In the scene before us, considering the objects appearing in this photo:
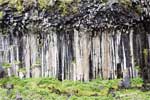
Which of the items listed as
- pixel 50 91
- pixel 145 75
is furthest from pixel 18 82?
pixel 145 75

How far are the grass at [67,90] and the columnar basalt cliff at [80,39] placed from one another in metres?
0.46

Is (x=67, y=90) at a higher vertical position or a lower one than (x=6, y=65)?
lower

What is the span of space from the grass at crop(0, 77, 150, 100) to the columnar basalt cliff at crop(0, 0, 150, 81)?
46 centimetres

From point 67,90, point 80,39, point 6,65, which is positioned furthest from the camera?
point 6,65

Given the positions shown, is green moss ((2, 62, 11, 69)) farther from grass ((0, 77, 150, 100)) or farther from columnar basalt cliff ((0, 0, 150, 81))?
grass ((0, 77, 150, 100))

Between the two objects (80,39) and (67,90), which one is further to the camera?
(80,39)

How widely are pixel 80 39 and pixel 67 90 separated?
2199 millimetres

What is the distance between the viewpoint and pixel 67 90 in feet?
57.6

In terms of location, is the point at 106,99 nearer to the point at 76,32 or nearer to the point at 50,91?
the point at 50,91

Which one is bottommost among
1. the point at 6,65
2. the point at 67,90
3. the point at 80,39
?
the point at 67,90

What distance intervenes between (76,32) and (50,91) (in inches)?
104

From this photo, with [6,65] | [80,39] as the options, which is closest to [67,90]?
[80,39]

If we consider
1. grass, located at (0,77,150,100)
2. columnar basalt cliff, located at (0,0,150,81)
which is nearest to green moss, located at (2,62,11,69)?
columnar basalt cliff, located at (0,0,150,81)

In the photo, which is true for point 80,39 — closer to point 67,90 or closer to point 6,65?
point 67,90
